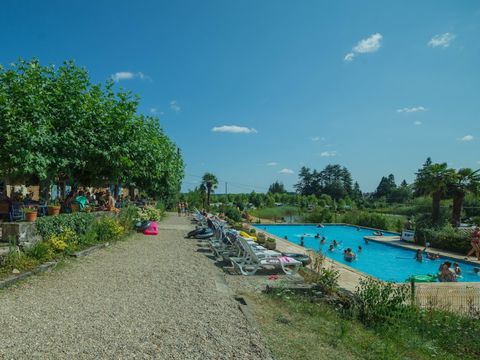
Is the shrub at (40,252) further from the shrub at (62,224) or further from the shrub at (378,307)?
the shrub at (378,307)

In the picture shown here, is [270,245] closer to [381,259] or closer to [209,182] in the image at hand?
[381,259]

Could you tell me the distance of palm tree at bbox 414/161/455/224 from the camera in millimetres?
23312

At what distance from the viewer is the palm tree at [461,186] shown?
2283 cm

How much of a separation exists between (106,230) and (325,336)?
333 inches

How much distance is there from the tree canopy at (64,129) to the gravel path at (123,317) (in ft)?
10.0

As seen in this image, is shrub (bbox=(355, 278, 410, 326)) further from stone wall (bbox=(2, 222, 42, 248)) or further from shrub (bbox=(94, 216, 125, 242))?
shrub (bbox=(94, 216, 125, 242))

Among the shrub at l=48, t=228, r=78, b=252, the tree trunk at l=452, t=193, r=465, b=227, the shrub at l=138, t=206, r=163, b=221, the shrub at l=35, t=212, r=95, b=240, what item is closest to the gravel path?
the shrub at l=48, t=228, r=78, b=252

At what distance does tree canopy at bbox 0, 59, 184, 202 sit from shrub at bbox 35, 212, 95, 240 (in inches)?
43.6

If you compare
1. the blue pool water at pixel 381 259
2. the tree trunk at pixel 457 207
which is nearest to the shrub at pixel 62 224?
the blue pool water at pixel 381 259

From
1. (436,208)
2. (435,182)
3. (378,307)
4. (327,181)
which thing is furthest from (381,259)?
(327,181)

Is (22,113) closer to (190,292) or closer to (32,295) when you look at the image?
(32,295)

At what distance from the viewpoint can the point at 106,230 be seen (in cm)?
1131

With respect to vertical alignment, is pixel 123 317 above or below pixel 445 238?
above

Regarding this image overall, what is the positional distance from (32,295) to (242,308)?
3162mm
